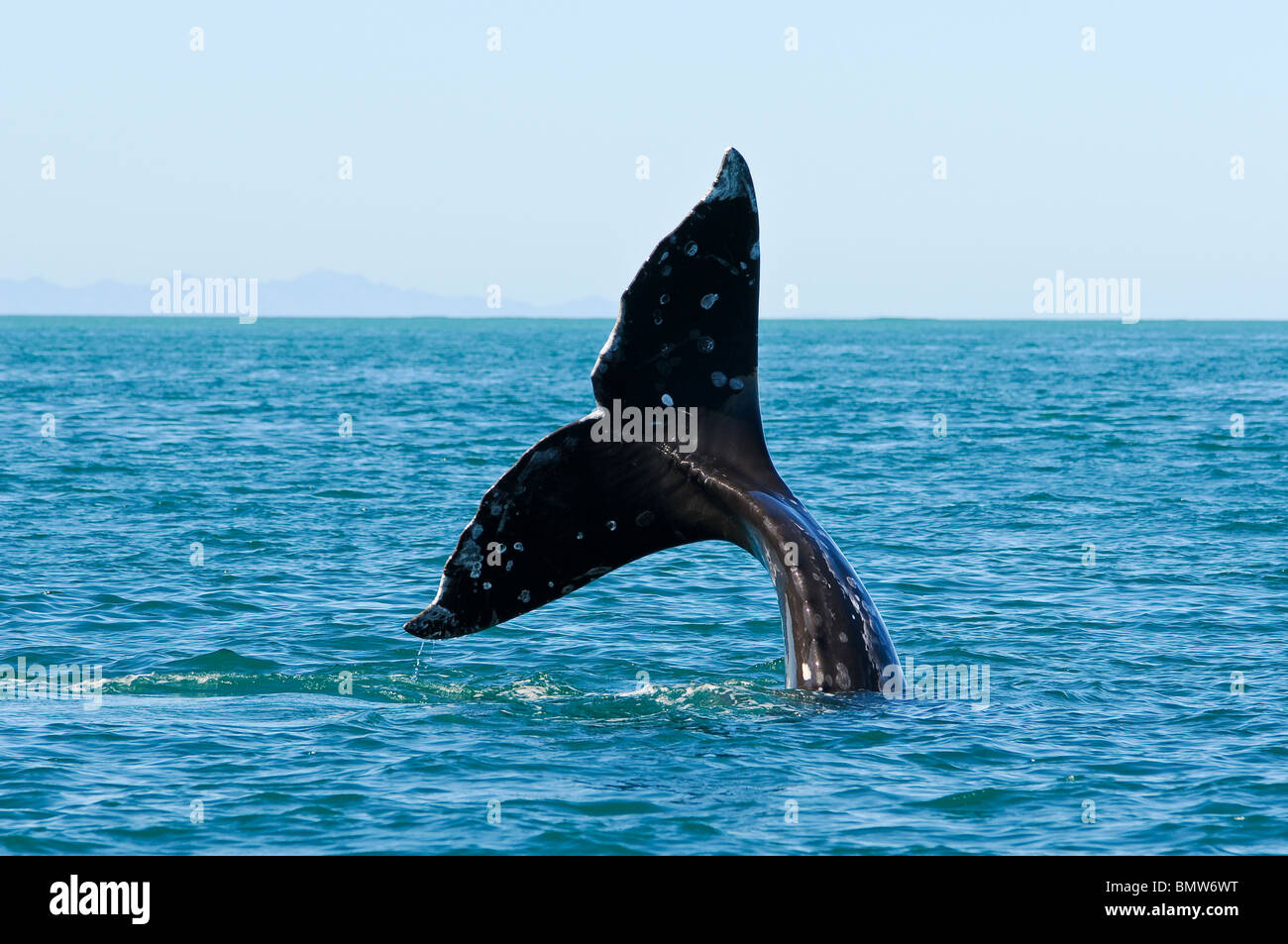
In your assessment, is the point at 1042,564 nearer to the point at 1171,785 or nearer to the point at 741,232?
the point at 1171,785

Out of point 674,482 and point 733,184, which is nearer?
point 733,184

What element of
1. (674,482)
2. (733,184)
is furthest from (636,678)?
(733,184)

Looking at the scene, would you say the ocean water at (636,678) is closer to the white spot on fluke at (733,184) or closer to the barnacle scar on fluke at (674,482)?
the barnacle scar on fluke at (674,482)

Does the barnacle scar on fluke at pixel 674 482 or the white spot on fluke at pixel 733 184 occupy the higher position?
the white spot on fluke at pixel 733 184

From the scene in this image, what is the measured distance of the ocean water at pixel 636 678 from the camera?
11.5m

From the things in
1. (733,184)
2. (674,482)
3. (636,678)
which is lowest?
(636,678)

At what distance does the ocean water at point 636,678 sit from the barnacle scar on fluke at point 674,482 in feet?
4.46

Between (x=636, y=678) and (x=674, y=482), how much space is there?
455 centimetres

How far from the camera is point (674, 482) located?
40.5 ft

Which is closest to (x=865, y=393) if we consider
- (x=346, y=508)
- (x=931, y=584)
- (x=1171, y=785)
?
(x=346, y=508)

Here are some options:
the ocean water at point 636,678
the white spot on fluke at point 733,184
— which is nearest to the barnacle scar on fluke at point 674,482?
the white spot on fluke at point 733,184

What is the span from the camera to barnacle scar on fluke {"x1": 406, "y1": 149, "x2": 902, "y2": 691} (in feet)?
37.5

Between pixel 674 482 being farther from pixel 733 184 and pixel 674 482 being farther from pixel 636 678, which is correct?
pixel 636 678

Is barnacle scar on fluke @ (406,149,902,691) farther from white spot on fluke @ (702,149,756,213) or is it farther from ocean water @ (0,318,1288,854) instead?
ocean water @ (0,318,1288,854)
